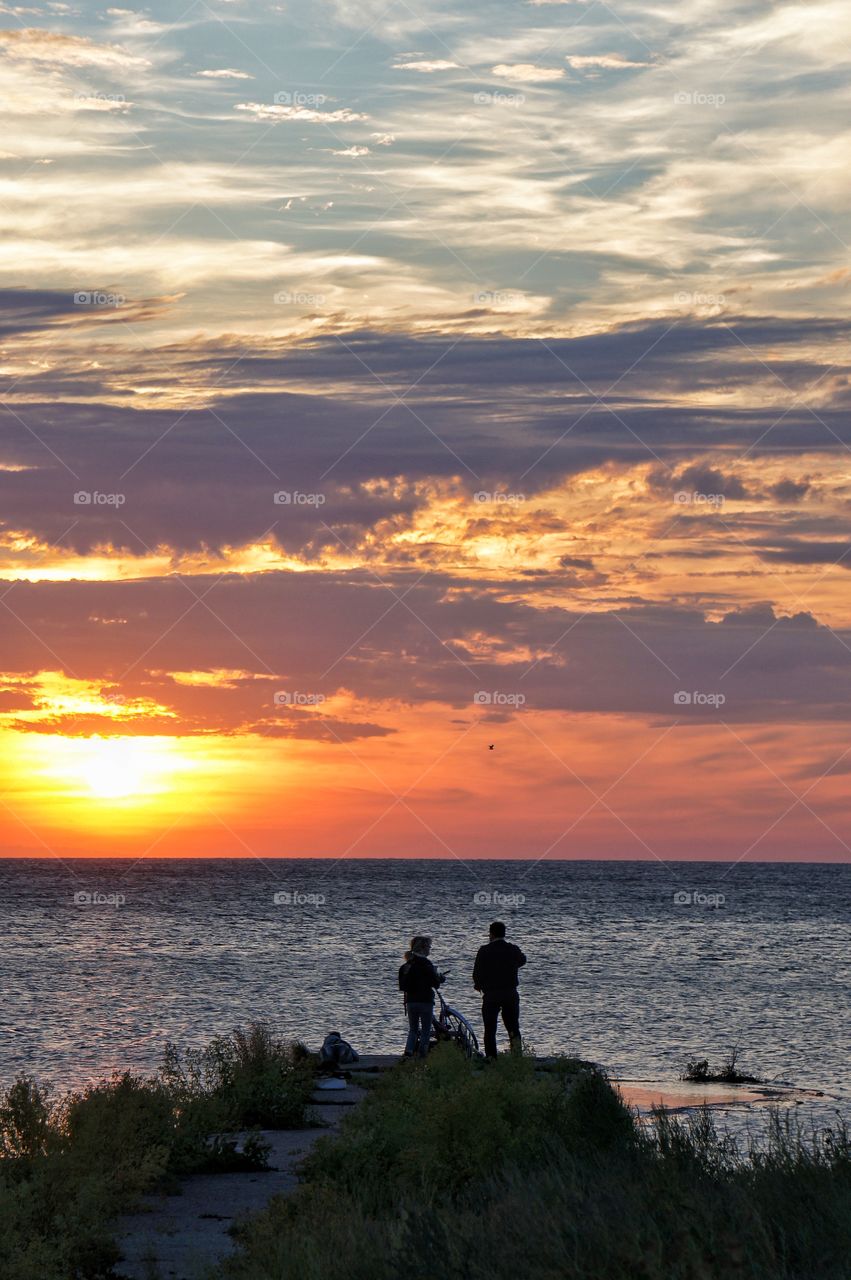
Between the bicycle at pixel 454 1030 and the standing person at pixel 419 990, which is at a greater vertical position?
the standing person at pixel 419 990

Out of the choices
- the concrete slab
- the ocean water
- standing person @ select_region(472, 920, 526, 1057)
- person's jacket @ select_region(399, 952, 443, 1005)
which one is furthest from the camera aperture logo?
the concrete slab

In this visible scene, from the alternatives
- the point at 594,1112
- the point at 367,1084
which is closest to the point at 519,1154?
the point at 594,1112

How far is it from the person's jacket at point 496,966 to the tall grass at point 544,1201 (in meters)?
5.11

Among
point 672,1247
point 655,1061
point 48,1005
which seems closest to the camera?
point 672,1247

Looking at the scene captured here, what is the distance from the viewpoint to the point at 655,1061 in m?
27.8

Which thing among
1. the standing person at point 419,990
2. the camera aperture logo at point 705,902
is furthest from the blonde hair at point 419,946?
the camera aperture logo at point 705,902

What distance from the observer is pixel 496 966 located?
1834 cm

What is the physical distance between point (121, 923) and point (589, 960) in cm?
3979

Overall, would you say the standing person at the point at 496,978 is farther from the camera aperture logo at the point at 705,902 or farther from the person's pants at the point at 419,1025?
the camera aperture logo at the point at 705,902

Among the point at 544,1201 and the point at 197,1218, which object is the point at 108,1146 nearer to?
the point at 197,1218

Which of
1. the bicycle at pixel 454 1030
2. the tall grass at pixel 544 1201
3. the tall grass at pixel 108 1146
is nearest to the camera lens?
the tall grass at pixel 544 1201

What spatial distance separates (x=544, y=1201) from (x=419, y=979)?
34.6 feet

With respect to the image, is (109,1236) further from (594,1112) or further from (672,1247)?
(672,1247)

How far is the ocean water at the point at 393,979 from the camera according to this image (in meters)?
30.3
